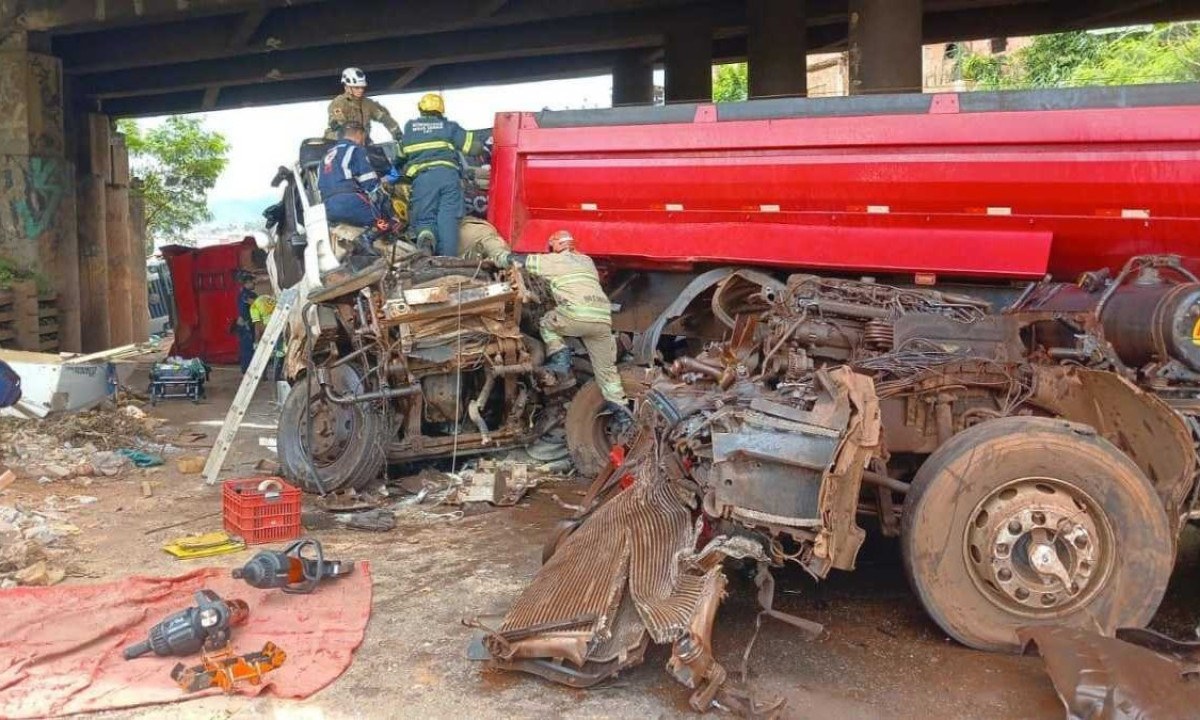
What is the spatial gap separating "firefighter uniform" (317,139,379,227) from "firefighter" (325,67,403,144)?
100 cm

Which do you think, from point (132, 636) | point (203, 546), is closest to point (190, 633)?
point (132, 636)

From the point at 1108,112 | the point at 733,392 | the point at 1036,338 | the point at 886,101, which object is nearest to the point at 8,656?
the point at 733,392

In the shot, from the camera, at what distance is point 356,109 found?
27.2 ft

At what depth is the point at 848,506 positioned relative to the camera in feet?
11.3

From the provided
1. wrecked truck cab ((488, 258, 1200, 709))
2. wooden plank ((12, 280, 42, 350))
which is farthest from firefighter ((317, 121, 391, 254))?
wooden plank ((12, 280, 42, 350))

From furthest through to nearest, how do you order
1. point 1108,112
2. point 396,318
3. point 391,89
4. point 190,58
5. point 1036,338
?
point 391,89, point 190,58, point 396,318, point 1108,112, point 1036,338

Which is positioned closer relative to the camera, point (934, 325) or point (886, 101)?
point (934, 325)

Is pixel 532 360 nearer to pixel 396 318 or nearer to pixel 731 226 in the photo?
pixel 396 318

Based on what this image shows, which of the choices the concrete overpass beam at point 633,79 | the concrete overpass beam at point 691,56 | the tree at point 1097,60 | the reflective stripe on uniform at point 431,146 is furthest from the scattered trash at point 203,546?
the tree at point 1097,60

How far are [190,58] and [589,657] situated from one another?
545 inches

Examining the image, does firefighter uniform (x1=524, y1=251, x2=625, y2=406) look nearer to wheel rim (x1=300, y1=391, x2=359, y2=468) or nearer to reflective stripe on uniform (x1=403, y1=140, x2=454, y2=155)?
reflective stripe on uniform (x1=403, y1=140, x2=454, y2=155)

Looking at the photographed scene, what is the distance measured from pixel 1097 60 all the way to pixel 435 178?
15.7m

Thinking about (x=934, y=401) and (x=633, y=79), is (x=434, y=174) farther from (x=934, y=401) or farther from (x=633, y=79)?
(x=633, y=79)

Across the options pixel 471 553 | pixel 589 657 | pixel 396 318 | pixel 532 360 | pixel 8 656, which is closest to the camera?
pixel 589 657
